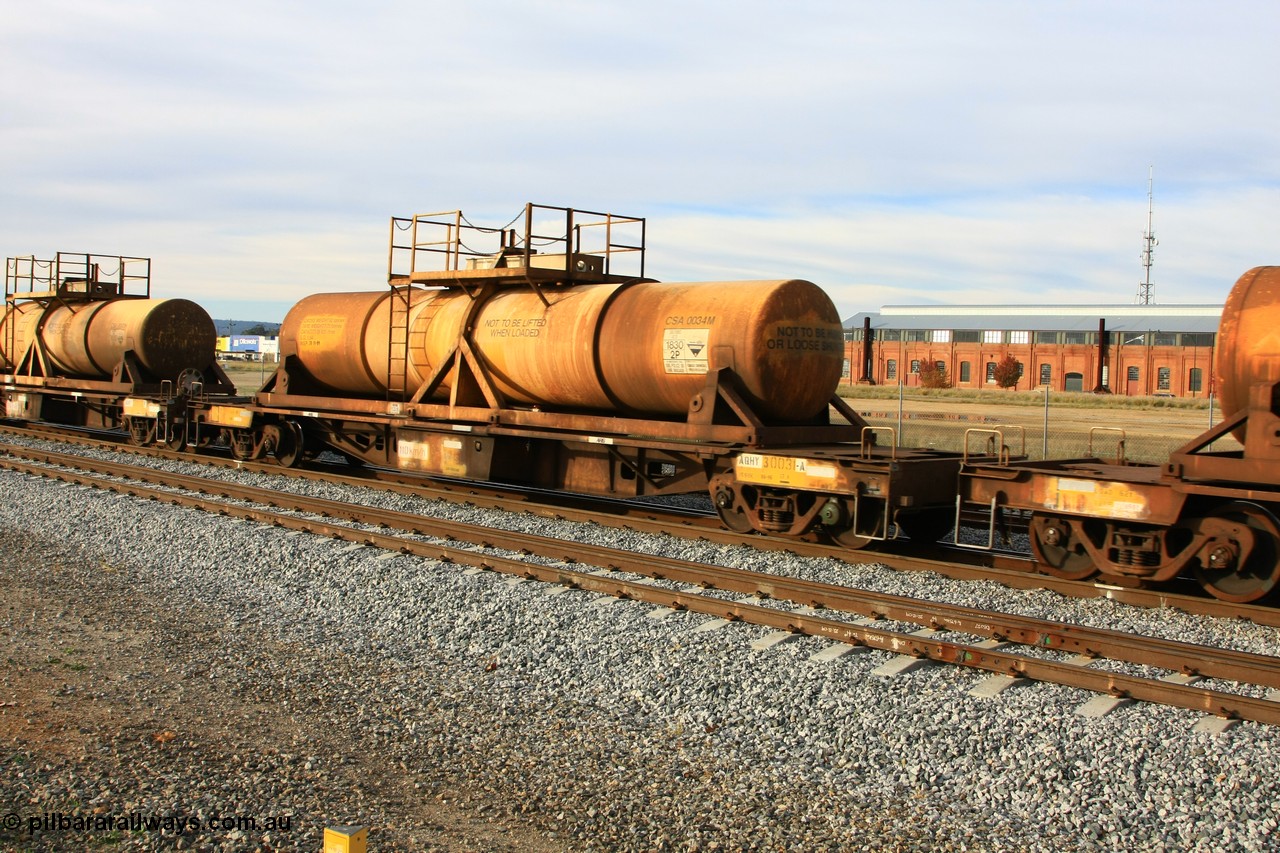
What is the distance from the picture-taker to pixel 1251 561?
9320 mm

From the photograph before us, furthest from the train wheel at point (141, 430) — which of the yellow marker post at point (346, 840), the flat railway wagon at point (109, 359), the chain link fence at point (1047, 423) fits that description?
the yellow marker post at point (346, 840)

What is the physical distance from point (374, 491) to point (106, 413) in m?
11.8

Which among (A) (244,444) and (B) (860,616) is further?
(A) (244,444)

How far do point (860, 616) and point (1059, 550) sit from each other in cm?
293

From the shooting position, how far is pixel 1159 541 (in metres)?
9.75

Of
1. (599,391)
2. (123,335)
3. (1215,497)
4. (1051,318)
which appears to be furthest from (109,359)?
(1051,318)

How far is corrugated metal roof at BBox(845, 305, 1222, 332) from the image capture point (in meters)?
76.9

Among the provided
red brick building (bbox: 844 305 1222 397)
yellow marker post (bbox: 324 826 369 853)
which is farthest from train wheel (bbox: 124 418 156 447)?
red brick building (bbox: 844 305 1222 397)

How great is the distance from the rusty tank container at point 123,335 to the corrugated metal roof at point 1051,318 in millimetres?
67813

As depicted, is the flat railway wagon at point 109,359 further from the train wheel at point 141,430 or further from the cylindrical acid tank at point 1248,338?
the cylindrical acid tank at point 1248,338

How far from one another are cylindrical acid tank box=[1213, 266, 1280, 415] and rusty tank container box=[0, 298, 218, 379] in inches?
814

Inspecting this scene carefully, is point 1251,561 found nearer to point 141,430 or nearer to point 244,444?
point 244,444

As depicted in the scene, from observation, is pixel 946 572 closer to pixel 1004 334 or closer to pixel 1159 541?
pixel 1159 541

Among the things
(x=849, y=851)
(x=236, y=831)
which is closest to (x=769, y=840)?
(x=849, y=851)
